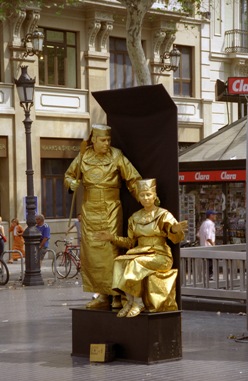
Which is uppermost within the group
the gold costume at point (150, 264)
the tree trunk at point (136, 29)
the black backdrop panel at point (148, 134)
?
the tree trunk at point (136, 29)

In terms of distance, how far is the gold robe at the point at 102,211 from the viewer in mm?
11016

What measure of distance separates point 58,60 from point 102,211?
74.3ft

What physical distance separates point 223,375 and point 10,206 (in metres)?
21.7

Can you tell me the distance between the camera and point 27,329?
14.0 meters

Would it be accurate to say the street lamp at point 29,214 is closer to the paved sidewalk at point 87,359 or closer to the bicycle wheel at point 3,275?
the bicycle wheel at point 3,275

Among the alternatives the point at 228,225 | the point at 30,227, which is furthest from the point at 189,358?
the point at 228,225

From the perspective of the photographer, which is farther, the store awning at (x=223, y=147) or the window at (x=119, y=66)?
the window at (x=119, y=66)

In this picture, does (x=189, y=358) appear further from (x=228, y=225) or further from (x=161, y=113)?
(x=228, y=225)

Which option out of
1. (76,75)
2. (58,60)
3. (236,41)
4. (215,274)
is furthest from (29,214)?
(236,41)

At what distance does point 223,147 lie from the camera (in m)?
24.0

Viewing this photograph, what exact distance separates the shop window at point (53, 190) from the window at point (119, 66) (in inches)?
136

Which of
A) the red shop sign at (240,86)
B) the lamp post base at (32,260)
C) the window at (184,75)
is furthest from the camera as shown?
the window at (184,75)

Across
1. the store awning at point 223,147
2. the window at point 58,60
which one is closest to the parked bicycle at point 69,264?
the store awning at point 223,147

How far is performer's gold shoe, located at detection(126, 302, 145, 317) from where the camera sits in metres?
10.6
